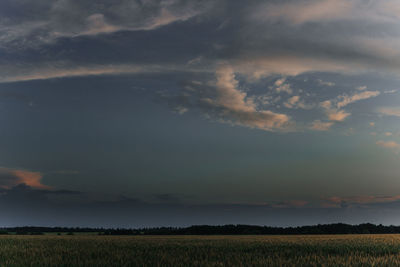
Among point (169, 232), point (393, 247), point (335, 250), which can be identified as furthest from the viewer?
point (169, 232)

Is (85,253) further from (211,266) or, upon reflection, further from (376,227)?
(376,227)

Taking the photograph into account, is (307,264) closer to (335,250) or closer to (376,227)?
(335,250)

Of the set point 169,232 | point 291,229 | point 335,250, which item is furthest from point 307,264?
point 291,229

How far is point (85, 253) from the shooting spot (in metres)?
22.6

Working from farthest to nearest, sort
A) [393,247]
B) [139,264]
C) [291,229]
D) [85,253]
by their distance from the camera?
[291,229] < [393,247] < [85,253] < [139,264]

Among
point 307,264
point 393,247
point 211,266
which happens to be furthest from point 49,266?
point 393,247

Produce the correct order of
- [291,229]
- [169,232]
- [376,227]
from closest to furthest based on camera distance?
[169,232] → [291,229] → [376,227]

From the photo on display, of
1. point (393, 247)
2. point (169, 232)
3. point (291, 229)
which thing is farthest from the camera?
point (291, 229)

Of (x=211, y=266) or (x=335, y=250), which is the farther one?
(x=335, y=250)

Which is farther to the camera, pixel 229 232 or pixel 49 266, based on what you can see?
pixel 229 232

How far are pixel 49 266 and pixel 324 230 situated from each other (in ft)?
298

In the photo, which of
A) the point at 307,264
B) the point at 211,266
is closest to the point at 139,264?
the point at 211,266

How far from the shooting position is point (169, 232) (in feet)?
291

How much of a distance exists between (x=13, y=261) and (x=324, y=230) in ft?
296
